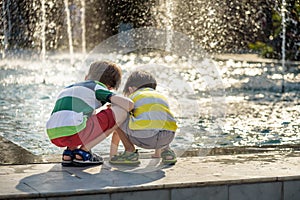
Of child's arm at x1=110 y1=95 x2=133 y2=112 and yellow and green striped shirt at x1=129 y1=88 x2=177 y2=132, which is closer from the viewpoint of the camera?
child's arm at x1=110 y1=95 x2=133 y2=112

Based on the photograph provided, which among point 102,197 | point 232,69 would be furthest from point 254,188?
point 232,69

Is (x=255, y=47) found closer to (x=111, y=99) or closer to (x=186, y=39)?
(x=186, y=39)

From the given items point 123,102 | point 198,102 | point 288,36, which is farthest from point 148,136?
point 288,36

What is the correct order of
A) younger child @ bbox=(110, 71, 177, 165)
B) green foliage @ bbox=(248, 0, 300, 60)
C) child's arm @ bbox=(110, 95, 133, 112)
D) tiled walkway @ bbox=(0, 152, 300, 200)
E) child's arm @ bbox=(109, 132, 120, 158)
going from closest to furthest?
tiled walkway @ bbox=(0, 152, 300, 200), child's arm @ bbox=(110, 95, 133, 112), younger child @ bbox=(110, 71, 177, 165), child's arm @ bbox=(109, 132, 120, 158), green foliage @ bbox=(248, 0, 300, 60)

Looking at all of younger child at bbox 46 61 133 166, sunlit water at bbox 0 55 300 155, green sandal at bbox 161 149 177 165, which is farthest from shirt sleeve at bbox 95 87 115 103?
sunlit water at bbox 0 55 300 155

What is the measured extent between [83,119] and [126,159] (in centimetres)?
36

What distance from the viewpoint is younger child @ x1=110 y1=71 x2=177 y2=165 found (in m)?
4.25

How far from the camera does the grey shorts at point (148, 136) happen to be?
425 cm

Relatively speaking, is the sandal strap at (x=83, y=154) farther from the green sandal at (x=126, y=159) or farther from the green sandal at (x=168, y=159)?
the green sandal at (x=168, y=159)

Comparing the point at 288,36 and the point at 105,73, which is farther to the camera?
the point at 288,36

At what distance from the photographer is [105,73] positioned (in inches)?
171

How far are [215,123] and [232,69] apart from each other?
7873mm

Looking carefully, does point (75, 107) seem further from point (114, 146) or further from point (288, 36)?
point (288, 36)

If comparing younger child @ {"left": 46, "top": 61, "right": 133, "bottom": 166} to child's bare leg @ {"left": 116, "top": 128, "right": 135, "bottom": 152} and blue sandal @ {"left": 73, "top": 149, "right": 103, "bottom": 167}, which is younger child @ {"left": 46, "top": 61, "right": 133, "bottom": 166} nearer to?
blue sandal @ {"left": 73, "top": 149, "right": 103, "bottom": 167}
